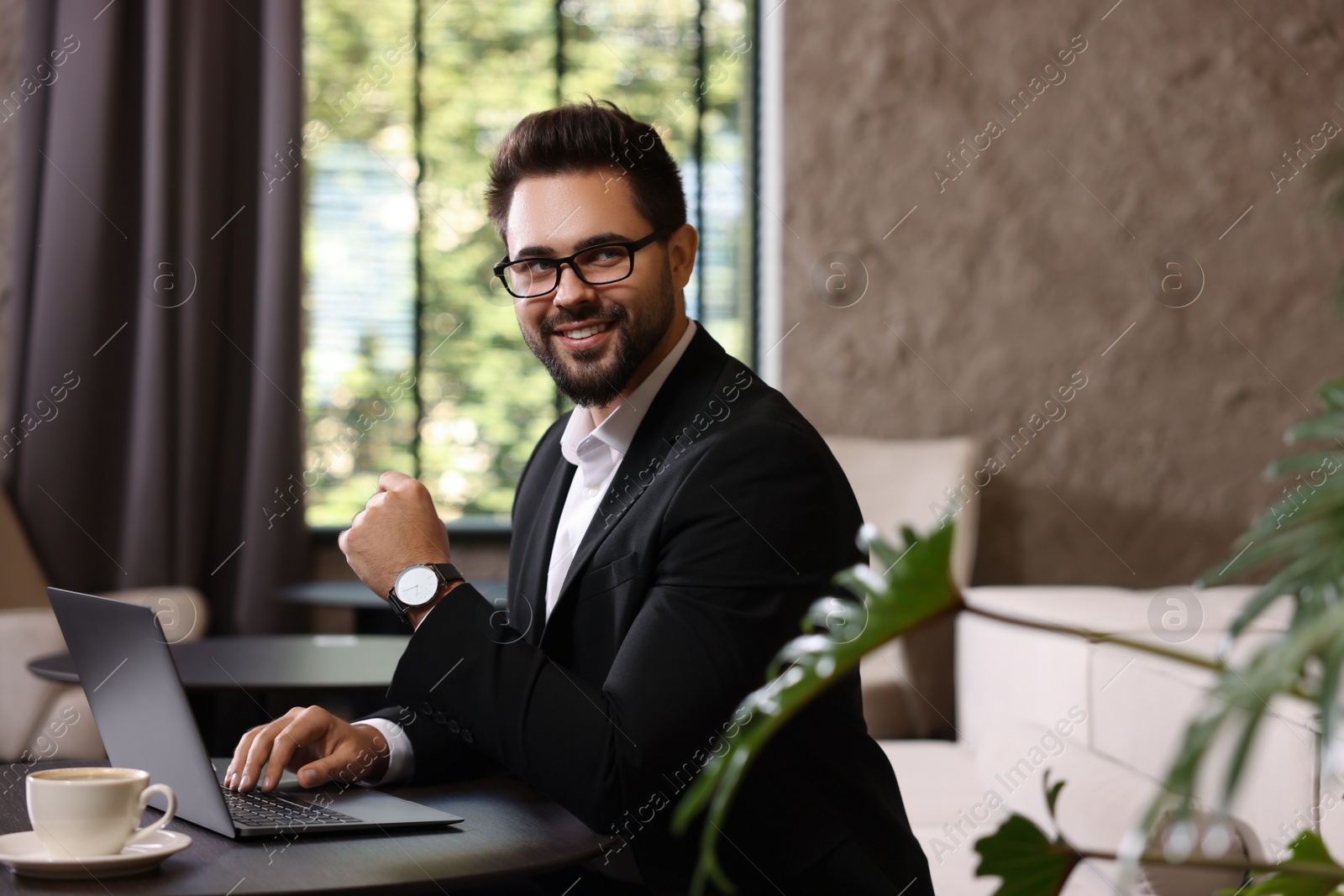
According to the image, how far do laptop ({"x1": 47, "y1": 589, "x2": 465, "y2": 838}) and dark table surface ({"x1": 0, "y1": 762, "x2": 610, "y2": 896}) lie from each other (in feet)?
0.06

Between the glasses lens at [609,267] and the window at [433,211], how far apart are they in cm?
282

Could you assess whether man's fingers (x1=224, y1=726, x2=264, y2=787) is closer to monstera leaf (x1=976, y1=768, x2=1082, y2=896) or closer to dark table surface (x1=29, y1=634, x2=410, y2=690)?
dark table surface (x1=29, y1=634, x2=410, y2=690)

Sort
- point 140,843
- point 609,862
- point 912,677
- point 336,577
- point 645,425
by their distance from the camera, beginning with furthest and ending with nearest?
point 336,577 < point 912,677 < point 645,425 < point 609,862 < point 140,843

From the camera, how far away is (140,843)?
0.98 metres

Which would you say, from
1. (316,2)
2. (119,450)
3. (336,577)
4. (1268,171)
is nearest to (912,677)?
(336,577)

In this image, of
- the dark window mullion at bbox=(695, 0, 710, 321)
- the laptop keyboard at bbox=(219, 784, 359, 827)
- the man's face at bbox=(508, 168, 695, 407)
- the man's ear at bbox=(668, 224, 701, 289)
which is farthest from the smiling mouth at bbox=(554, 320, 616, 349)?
the dark window mullion at bbox=(695, 0, 710, 321)

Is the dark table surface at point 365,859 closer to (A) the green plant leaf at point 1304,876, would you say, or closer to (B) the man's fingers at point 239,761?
(B) the man's fingers at point 239,761

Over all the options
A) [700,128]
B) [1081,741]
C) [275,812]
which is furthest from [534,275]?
[700,128]

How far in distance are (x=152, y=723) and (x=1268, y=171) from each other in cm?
419

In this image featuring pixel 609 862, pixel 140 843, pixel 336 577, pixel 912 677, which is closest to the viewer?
pixel 140 843

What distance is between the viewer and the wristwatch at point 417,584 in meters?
1.18

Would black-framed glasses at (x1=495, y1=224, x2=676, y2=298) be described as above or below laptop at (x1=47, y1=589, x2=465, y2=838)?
above

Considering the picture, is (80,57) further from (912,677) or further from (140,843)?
(140,843)

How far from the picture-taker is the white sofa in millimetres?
1472
